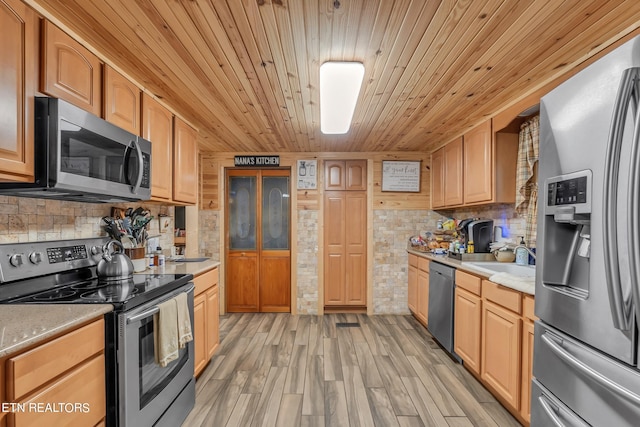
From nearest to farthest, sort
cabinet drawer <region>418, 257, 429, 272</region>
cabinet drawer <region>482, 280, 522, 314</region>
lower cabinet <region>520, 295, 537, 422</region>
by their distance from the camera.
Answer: lower cabinet <region>520, 295, 537, 422</region> < cabinet drawer <region>482, 280, 522, 314</region> < cabinet drawer <region>418, 257, 429, 272</region>

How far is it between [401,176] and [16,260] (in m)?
3.90

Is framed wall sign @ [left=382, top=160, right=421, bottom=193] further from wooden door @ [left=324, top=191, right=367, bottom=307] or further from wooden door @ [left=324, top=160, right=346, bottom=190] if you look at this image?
wooden door @ [left=324, top=160, right=346, bottom=190]

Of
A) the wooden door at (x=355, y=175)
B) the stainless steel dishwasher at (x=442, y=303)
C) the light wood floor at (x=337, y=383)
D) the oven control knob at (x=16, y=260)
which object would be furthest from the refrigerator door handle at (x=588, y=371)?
the wooden door at (x=355, y=175)

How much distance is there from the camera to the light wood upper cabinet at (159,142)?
2211mm

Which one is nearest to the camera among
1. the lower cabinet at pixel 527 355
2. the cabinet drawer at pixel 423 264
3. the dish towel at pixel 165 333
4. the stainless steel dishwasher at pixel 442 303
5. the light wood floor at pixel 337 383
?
the dish towel at pixel 165 333

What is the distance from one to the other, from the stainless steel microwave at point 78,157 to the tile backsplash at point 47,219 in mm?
71

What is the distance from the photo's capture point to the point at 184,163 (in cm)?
275

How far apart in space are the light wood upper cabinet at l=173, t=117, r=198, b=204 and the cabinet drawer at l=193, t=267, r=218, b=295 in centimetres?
71

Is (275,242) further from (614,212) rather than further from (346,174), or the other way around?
(614,212)

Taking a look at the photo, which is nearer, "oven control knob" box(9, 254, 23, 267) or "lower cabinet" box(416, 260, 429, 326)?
"oven control knob" box(9, 254, 23, 267)

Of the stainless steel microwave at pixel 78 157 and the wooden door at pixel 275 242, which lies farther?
the wooden door at pixel 275 242

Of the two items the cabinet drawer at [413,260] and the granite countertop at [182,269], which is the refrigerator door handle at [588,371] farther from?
the cabinet drawer at [413,260]

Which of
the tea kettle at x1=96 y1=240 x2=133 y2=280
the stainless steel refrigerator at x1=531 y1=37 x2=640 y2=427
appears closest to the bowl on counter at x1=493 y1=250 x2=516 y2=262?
the stainless steel refrigerator at x1=531 y1=37 x2=640 y2=427

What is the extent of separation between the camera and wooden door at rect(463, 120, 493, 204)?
2742mm
